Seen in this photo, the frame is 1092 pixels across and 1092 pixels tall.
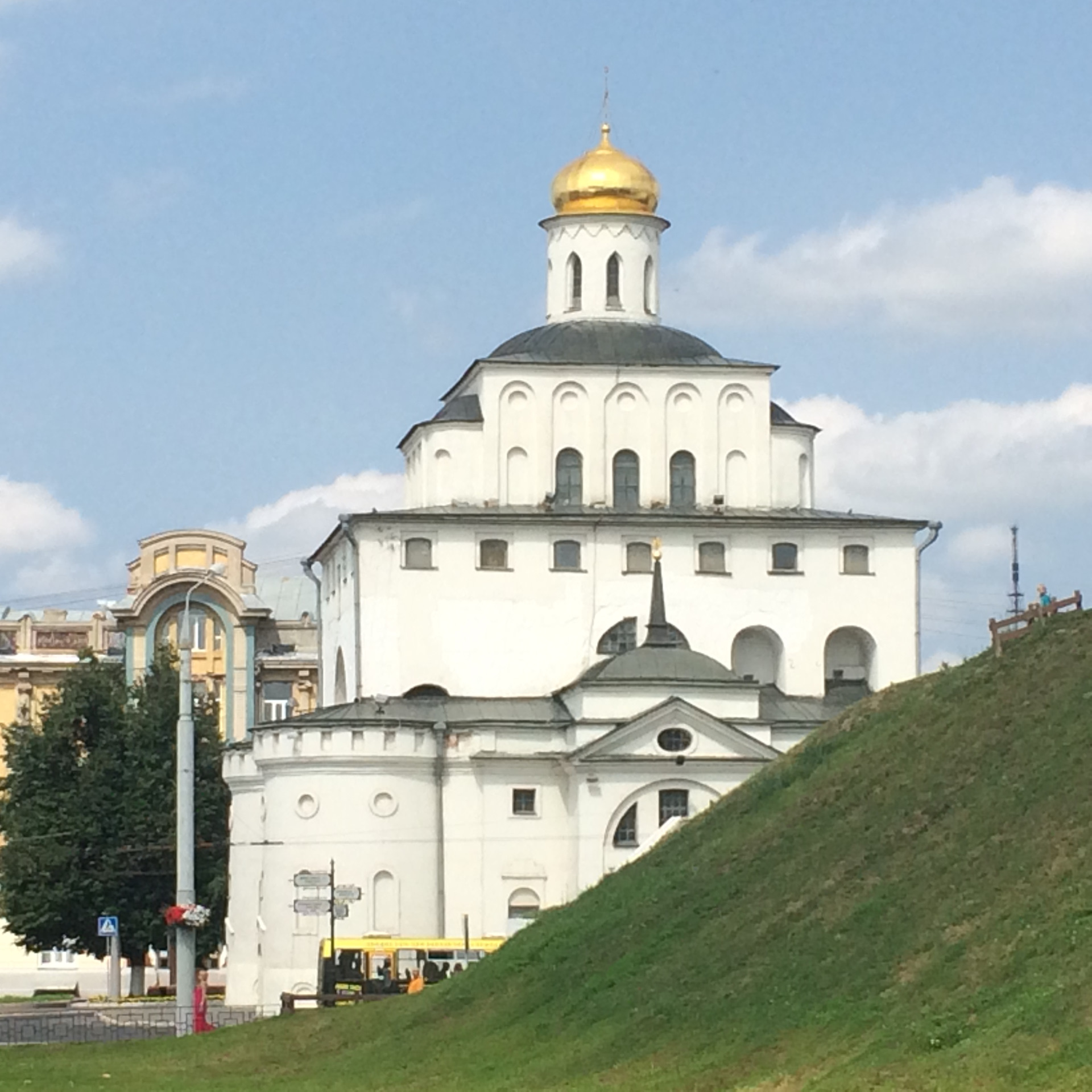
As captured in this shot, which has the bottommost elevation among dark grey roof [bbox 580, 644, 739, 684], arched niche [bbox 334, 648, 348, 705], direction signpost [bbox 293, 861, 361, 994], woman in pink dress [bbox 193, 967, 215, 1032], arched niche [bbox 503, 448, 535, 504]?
woman in pink dress [bbox 193, 967, 215, 1032]

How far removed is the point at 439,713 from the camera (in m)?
65.9

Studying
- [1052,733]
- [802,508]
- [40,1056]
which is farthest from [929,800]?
[802,508]

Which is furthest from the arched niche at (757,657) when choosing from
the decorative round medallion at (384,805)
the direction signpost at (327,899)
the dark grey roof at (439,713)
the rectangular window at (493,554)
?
the direction signpost at (327,899)

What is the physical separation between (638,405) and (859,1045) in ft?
149

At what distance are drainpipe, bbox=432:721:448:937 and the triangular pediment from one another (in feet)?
10.5

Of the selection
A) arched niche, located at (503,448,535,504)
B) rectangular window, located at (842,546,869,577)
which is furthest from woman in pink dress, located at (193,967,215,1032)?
rectangular window, located at (842,546,869,577)

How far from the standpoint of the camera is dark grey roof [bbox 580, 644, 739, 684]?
64.2m

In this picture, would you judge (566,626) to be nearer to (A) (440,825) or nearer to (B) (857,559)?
(A) (440,825)

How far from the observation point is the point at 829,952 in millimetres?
29406

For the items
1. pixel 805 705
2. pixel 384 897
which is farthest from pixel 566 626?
pixel 384 897

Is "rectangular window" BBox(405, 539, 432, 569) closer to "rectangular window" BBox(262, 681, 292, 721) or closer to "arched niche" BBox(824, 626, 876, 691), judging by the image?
"arched niche" BBox(824, 626, 876, 691)

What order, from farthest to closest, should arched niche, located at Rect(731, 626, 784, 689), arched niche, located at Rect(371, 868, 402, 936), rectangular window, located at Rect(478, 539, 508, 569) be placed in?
arched niche, located at Rect(731, 626, 784, 689)
rectangular window, located at Rect(478, 539, 508, 569)
arched niche, located at Rect(371, 868, 402, 936)

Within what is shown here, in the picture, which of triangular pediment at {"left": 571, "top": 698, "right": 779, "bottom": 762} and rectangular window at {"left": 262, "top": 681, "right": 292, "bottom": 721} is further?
rectangular window at {"left": 262, "top": 681, "right": 292, "bottom": 721}

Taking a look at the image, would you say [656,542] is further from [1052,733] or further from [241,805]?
[1052,733]
